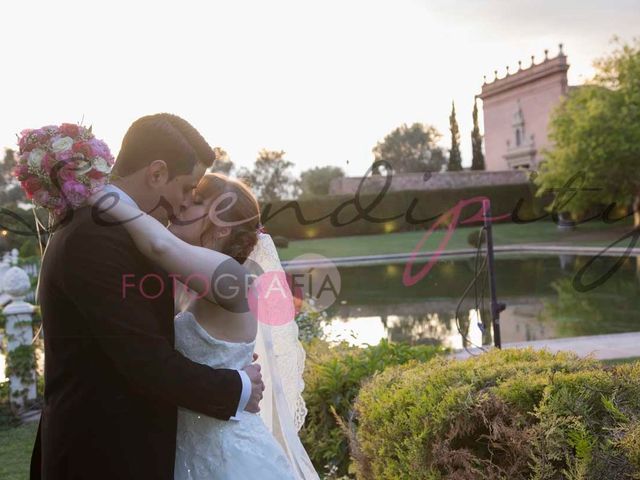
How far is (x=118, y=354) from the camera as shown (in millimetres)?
1786

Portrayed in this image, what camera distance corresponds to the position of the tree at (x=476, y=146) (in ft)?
179

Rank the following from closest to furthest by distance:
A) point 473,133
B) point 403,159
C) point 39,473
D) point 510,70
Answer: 1. point 39,473
2. point 510,70
3. point 473,133
4. point 403,159

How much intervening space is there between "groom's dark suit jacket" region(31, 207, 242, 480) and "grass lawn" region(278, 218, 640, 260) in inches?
1022

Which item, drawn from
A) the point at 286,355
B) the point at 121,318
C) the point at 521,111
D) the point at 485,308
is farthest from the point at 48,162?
the point at 521,111

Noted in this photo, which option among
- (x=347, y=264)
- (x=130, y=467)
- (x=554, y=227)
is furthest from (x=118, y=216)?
(x=554, y=227)

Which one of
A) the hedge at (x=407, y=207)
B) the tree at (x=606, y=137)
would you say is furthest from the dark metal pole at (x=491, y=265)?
the hedge at (x=407, y=207)

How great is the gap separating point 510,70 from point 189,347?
175 feet

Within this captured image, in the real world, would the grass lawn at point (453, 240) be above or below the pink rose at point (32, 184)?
below

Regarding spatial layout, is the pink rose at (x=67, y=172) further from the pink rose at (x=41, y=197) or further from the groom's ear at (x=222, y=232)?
the groom's ear at (x=222, y=232)

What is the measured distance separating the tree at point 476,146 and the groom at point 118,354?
54414 millimetres

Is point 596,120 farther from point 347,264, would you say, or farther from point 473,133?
point 473,133

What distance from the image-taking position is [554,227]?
121 ft

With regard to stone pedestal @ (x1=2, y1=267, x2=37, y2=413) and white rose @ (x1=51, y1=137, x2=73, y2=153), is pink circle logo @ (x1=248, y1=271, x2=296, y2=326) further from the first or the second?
stone pedestal @ (x1=2, y1=267, x2=37, y2=413)

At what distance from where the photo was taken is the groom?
5.87ft
